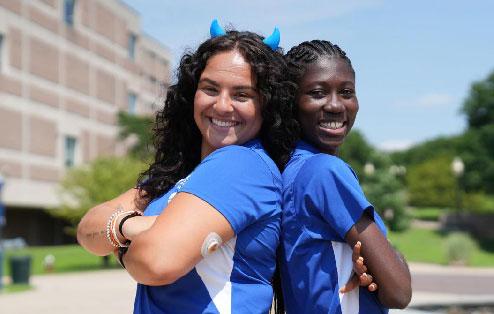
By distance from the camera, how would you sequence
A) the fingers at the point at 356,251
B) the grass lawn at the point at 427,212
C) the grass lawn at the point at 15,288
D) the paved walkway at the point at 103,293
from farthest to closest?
1. the grass lawn at the point at 427,212
2. the grass lawn at the point at 15,288
3. the paved walkway at the point at 103,293
4. the fingers at the point at 356,251

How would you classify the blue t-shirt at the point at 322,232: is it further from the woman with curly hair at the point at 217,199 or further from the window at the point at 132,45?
the window at the point at 132,45

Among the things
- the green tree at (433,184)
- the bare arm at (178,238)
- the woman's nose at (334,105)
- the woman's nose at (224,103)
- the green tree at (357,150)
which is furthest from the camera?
the green tree at (433,184)

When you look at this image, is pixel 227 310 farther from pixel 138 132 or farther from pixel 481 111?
pixel 481 111

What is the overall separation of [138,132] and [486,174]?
23087mm

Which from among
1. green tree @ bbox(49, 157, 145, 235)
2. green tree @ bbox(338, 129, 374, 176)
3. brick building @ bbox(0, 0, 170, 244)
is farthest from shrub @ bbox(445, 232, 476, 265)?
green tree @ bbox(338, 129, 374, 176)

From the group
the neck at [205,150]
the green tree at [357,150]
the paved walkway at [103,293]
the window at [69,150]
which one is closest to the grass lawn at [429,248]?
the paved walkway at [103,293]

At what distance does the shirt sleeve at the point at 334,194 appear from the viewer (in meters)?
2.15

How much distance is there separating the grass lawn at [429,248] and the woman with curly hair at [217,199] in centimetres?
2668

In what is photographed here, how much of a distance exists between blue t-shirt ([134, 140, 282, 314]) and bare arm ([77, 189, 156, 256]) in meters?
0.23

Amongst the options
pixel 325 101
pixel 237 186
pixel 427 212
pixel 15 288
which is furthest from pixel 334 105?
pixel 427 212

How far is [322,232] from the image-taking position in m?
2.21

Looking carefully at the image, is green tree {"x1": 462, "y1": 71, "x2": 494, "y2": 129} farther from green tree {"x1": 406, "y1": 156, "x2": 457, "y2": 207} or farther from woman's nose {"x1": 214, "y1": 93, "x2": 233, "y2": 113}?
woman's nose {"x1": 214, "y1": 93, "x2": 233, "y2": 113}

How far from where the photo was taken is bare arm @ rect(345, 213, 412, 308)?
2.17m

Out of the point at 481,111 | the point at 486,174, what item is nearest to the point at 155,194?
the point at 486,174
